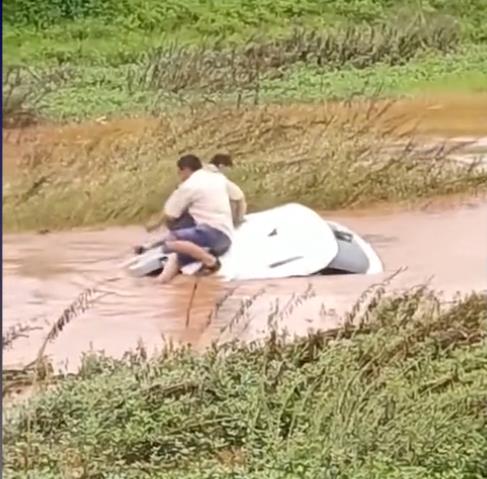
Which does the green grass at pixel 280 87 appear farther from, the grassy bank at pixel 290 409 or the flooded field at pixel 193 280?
the grassy bank at pixel 290 409

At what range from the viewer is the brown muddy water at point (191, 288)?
1253 mm

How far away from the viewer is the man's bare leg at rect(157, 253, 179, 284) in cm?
129

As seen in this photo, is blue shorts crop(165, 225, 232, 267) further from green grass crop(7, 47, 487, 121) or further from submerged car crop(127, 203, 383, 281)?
green grass crop(7, 47, 487, 121)

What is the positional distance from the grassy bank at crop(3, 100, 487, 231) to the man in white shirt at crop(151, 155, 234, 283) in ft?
0.05

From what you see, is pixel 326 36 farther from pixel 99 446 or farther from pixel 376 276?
pixel 99 446

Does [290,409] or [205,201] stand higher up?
[205,201]

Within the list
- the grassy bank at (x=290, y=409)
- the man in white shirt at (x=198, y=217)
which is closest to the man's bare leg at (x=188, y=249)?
the man in white shirt at (x=198, y=217)

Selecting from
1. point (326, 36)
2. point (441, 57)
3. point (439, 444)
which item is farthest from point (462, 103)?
point (439, 444)

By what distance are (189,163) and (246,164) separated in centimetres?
7

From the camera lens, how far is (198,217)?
1.30 metres

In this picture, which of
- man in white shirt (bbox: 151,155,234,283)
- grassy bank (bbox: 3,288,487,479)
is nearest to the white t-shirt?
man in white shirt (bbox: 151,155,234,283)

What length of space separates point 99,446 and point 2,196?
0.30 metres

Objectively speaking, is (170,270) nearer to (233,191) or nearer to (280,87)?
(233,191)

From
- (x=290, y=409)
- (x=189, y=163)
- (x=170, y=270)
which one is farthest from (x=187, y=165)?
(x=290, y=409)
